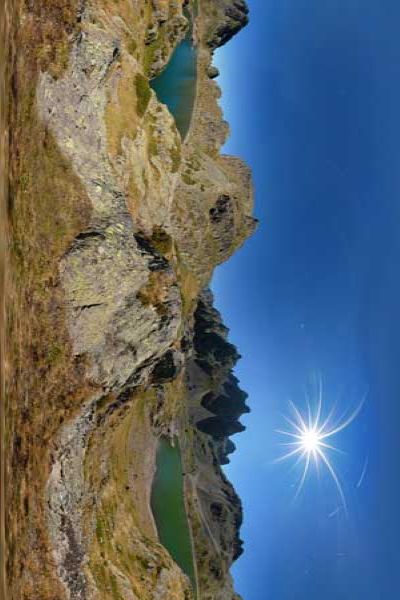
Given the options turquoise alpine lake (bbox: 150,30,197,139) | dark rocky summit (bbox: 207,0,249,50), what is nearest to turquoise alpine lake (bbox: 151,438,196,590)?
turquoise alpine lake (bbox: 150,30,197,139)

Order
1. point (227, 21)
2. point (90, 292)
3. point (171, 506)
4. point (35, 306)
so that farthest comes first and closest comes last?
1. point (227, 21)
2. point (171, 506)
3. point (90, 292)
4. point (35, 306)

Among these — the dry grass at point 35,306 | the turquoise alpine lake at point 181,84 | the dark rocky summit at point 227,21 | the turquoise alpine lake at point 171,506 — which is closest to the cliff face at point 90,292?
the dry grass at point 35,306

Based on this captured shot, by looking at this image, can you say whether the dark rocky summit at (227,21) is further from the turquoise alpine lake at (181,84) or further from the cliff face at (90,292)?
the cliff face at (90,292)

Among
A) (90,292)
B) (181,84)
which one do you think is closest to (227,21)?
(181,84)

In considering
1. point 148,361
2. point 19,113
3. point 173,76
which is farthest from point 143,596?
point 173,76

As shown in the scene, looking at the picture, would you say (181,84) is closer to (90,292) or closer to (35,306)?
(90,292)

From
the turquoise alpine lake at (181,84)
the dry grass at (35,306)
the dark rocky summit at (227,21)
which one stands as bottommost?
the dry grass at (35,306)

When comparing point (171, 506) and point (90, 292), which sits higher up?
point (171, 506)
